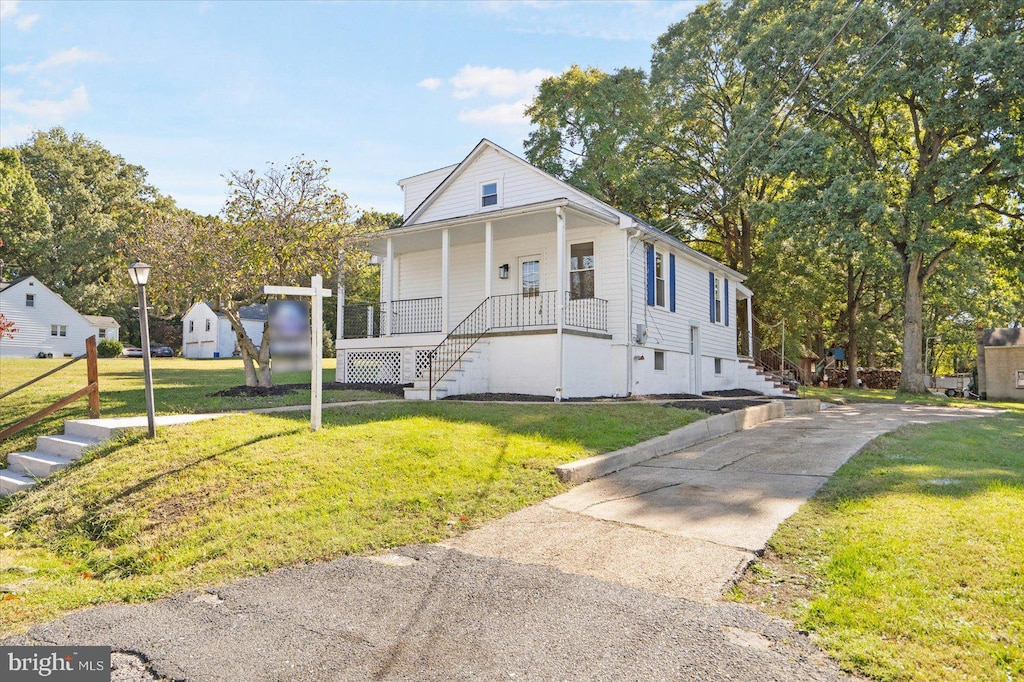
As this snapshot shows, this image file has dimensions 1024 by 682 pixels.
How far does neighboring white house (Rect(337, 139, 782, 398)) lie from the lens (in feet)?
43.5

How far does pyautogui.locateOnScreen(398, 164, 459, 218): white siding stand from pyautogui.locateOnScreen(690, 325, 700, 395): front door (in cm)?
926

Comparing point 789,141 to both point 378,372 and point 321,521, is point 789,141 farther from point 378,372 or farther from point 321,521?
point 321,521

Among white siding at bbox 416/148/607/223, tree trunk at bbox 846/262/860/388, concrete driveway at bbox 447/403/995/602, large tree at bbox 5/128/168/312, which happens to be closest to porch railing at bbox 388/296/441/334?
white siding at bbox 416/148/607/223

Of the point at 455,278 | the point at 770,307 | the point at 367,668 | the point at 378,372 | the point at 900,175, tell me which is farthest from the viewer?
the point at 770,307

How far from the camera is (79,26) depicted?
1025 cm

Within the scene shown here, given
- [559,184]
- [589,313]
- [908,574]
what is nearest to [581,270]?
[589,313]

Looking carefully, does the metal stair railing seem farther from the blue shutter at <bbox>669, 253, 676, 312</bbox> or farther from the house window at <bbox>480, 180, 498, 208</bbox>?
the blue shutter at <bbox>669, 253, 676, 312</bbox>

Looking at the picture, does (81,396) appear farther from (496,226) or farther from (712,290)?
(712,290)

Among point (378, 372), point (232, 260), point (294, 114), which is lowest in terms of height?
point (378, 372)

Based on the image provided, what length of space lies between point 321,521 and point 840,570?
4125 millimetres

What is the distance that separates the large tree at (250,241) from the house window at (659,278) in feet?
27.2

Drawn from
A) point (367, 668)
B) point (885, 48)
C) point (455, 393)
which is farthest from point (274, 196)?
point (885, 48)

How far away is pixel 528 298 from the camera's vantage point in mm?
15656

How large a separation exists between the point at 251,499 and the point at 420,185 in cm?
1560
